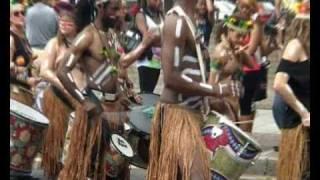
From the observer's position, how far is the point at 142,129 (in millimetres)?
5824

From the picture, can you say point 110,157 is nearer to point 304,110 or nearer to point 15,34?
point 15,34

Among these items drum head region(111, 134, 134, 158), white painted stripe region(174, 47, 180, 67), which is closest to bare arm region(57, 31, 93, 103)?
drum head region(111, 134, 134, 158)

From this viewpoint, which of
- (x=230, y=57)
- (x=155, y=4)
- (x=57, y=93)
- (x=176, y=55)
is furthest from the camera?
(x=57, y=93)

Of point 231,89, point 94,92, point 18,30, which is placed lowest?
point 94,92

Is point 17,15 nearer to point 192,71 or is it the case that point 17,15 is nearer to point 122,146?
point 122,146

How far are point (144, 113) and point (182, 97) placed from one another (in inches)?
26.4

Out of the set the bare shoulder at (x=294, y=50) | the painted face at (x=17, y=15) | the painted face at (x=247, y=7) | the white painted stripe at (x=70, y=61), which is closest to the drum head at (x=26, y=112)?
the white painted stripe at (x=70, y=61)

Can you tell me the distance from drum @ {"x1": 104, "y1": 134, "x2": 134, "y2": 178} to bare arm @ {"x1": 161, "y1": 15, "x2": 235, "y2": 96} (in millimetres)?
787

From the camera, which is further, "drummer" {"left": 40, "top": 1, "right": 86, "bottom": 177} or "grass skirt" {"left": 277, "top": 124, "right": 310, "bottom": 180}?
"drummer" {"left": 40, "top": 1, "right": 86, "bottom": 177}

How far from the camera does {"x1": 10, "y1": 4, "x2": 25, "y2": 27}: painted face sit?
19.2 ft

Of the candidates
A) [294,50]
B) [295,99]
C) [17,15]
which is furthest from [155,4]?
[295,99]

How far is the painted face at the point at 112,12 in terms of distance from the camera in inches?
230

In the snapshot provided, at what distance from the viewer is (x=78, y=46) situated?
591 centimetres

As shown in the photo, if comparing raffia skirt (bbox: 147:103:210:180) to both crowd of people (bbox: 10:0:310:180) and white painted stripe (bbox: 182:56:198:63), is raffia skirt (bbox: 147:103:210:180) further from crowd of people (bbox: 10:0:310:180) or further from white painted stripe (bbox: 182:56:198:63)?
white painted stripe (bbox: 182:56:198:63)
